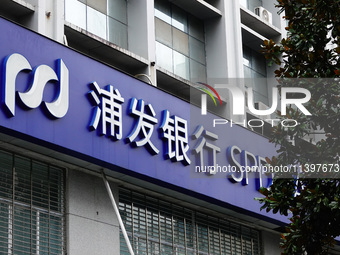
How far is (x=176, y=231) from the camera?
59.2ft

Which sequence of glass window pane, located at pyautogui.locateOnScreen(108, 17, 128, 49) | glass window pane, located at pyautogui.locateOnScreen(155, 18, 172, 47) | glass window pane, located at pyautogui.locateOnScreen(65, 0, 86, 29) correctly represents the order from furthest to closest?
glass window pane, located at pyautogui.locateOnScreen(155, 18, 172, 47)
glass window pane, located at pyautogui.locateOnScreen(108, 17, 128, 49)
glass window pane, located at pyautogui.locateOnScreen(65, 0, 86, 29)

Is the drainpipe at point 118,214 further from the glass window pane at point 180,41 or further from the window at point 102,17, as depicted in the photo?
the glass window pane at point 180,41

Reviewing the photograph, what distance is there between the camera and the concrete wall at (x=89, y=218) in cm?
1522

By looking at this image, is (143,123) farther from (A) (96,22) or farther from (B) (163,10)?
(B) (163,10)

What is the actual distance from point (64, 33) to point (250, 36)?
746 cm

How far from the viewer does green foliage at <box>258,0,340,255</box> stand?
11.7m

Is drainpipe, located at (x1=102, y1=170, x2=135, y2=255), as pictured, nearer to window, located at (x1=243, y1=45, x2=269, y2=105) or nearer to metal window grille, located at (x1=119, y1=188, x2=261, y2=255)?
metal window grille, located at (x1=119, y1=188, x2=261, y2=255)

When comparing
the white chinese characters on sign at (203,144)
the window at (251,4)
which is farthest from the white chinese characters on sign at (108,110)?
the window at (251,4)

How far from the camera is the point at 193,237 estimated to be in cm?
1855

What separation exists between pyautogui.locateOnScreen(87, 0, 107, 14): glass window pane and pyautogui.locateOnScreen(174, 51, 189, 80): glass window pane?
8.67 feet

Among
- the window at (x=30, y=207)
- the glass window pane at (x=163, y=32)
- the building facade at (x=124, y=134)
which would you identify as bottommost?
the window at (x=30, y=207)

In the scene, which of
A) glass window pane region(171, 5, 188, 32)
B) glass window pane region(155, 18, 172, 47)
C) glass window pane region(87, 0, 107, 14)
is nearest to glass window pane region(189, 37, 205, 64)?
glass window pane region(171, 5, 188, 32)

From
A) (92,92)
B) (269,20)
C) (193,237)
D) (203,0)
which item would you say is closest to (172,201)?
(193,237)

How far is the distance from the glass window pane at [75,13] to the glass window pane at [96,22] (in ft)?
0.53
